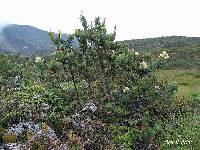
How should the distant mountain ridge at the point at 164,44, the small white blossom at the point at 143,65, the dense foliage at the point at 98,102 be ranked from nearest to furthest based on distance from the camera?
the dense foliage at the point at 98,102, the small white blossom at the point at 143,65, the distant mountain ridge at the point at 164,44

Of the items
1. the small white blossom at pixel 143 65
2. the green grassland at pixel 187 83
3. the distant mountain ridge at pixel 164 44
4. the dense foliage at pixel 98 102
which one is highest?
the small white blossom at pixel 143 65

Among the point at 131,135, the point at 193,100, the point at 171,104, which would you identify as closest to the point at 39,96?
the point at 131,135

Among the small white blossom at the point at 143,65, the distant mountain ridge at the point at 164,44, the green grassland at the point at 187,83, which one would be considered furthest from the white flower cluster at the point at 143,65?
the distant mountain ridge at the point at 164,44

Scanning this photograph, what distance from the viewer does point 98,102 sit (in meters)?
24.6

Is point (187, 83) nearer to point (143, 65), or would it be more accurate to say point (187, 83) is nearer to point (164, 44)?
point (143, 65)

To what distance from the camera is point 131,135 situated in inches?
826

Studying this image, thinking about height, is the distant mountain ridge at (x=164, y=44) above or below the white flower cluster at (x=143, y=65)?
below

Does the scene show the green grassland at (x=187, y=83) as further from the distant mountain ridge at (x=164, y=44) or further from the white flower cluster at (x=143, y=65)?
the distant mountain ridge at (x=164, y=44)

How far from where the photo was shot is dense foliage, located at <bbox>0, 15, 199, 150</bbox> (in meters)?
20.3

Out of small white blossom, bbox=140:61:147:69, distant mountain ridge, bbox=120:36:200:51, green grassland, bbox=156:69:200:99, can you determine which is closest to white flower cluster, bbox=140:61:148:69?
small white blossom, bbox=140:61:147:69

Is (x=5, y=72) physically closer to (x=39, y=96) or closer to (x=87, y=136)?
(x=39, y=96)

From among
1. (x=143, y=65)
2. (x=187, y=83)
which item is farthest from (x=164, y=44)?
Answer: (x=143, y=65)

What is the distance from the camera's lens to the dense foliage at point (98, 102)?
20.3m

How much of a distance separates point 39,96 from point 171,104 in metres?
7.69
